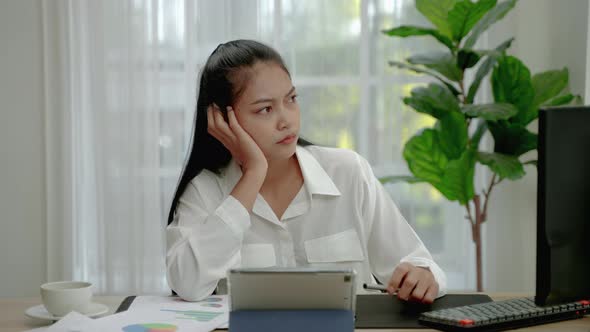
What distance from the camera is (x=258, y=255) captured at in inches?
→ 79.0

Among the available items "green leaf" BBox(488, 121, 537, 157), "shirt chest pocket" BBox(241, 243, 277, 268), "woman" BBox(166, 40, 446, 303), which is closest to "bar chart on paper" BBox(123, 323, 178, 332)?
"woman" BBox(166, 40, 446, 303)

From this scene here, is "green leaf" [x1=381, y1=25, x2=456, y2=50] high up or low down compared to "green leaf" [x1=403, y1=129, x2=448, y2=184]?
up

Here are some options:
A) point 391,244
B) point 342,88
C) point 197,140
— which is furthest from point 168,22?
point 391,244

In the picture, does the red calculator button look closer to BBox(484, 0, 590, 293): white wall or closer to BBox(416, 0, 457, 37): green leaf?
BBox(416, 0, 457, 37): green leaf

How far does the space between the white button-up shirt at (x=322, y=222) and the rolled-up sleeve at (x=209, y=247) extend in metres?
0.02

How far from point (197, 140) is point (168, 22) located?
1760mm

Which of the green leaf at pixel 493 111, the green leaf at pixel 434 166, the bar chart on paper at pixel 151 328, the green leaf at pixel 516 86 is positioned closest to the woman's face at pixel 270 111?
the bar chart on paper at pixel 151 328

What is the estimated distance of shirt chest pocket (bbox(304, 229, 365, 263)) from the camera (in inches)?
80.0

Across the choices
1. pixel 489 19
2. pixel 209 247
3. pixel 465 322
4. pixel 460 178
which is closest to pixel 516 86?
pixel 489 19

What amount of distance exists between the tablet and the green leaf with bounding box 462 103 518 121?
1.88 metres

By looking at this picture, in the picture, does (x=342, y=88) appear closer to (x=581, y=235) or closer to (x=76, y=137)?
(x=76, y=137)

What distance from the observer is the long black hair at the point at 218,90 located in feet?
6.64

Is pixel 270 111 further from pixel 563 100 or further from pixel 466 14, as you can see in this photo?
pixel 563 100

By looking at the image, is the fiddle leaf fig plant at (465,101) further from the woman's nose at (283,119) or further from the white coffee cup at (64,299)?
the white coffee cup at (64,299)
